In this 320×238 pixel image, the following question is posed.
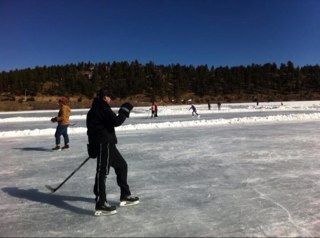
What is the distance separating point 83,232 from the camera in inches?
168

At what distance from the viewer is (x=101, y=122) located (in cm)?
487

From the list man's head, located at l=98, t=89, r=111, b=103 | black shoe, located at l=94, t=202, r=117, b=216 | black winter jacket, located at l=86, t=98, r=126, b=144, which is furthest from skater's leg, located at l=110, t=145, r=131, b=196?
man's head, located at l=98, t=89, r=111, b=103

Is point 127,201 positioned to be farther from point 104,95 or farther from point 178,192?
point 104,95

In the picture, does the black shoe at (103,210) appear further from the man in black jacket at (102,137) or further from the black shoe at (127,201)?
the black shoe at (127,201)

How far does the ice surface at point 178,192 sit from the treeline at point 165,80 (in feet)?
252

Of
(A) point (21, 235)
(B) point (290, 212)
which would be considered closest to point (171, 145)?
(B) point (290, 212)

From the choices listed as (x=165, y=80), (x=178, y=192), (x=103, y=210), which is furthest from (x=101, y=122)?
(x=165, y=80)

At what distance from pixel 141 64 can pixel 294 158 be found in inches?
4363

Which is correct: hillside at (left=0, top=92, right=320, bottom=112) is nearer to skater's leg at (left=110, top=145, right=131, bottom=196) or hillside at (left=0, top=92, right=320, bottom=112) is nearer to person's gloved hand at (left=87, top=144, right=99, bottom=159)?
skater's leg at (left=110, top=145, right=131, bottom=196)

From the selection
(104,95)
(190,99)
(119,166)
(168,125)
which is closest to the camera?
(104,95)

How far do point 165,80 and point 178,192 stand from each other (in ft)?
323

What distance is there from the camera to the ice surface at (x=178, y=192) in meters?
4.38

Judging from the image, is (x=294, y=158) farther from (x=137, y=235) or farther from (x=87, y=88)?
(x=87, y=88)

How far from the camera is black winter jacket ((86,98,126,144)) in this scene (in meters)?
4.80
